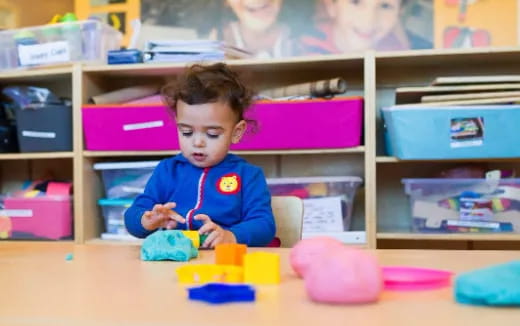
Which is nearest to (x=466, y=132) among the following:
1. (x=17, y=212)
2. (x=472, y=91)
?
(x=472, y=91)

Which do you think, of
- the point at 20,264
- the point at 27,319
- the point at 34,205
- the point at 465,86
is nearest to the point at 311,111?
the point at 465,86

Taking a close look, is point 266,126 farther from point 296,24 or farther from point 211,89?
point 211,89

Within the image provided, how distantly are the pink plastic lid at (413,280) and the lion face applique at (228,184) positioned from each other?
0.60 meters

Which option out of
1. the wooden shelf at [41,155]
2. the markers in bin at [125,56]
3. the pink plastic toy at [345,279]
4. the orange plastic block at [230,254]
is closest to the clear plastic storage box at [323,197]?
the markers in bin at [125,56]

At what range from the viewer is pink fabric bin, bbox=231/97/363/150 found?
6.10ft

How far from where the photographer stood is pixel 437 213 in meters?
1.86

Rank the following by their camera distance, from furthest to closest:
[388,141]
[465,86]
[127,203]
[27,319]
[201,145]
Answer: [127,203] → [388,141] → [465,86] → [201,145] → [27,319]

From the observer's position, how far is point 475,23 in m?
1.97

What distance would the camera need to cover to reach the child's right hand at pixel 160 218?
39.7 inches

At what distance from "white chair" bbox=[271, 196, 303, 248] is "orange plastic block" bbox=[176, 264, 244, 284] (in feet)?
2.09

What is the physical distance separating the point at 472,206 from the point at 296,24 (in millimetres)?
834

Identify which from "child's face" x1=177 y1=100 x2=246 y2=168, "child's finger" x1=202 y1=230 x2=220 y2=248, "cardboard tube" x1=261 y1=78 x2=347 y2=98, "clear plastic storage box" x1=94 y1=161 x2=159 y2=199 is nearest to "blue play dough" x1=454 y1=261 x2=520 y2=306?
"child's finger" x1=202 y1=230 x2=220 y2=248

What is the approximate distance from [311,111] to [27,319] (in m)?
1.48

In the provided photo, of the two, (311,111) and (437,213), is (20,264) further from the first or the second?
(437,213)
